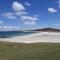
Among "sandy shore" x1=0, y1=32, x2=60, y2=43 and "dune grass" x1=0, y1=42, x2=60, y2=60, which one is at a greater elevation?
"sandy shore" x1=0, y1=32, x2=60, y2=43

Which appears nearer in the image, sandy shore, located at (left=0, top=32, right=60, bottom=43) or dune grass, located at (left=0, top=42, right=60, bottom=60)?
dune grass, located at (left=0, top=42, right=60, bottom=60)

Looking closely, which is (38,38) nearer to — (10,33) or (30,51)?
(30,51)

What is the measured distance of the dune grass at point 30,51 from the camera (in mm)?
2867

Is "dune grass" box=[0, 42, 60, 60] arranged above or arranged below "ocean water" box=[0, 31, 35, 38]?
below

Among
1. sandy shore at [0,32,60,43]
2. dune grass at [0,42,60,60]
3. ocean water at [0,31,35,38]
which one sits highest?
ocean water at [0,31,35,38]

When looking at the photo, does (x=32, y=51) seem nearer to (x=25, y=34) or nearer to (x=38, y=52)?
(x=38, y=52)

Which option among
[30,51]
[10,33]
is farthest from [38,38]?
[10,33]

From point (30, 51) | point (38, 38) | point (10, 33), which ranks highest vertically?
point (10, 33)

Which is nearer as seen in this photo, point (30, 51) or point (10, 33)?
point (30, 51)

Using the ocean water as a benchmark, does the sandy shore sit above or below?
below

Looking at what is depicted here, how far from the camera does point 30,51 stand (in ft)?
9.65

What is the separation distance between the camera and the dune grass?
2.87 meters

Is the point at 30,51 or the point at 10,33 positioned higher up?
the point at 10,33

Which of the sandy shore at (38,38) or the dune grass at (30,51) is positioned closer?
the dune grass at (30,51)
